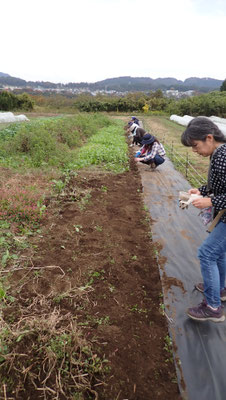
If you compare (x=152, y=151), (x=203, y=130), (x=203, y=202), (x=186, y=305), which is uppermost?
(x=203, y=130)

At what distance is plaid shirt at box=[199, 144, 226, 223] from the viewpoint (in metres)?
1.77

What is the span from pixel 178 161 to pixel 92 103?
3138 centimetres

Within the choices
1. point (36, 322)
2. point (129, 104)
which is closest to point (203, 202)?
point (36, 322)

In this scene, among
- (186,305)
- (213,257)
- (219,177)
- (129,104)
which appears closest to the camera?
(219,177)

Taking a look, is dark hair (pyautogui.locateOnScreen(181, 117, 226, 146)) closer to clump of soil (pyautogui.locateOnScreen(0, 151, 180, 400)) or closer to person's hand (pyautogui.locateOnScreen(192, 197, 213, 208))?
person's hand (pyautogui.locateOnScreen(192, 197, 213, 208))

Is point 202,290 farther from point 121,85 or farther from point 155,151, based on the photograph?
point 121,85

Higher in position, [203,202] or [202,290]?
[203,202]

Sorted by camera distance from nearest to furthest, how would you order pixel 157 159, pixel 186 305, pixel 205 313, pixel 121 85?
1. pixel 205 313
2. pixel 186 305
3. pixel 157 159
4. pixel 121 85

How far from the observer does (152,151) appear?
6801 millimetres

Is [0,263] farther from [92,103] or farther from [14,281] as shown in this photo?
[92,103]

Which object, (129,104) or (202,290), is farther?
(129,104)

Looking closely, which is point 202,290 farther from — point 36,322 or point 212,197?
point 36,322

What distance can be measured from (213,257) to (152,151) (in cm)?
511

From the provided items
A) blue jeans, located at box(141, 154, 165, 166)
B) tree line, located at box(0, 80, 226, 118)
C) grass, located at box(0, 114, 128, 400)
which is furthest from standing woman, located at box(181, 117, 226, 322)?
tree line, located at box(0, 80, 226, 118)
